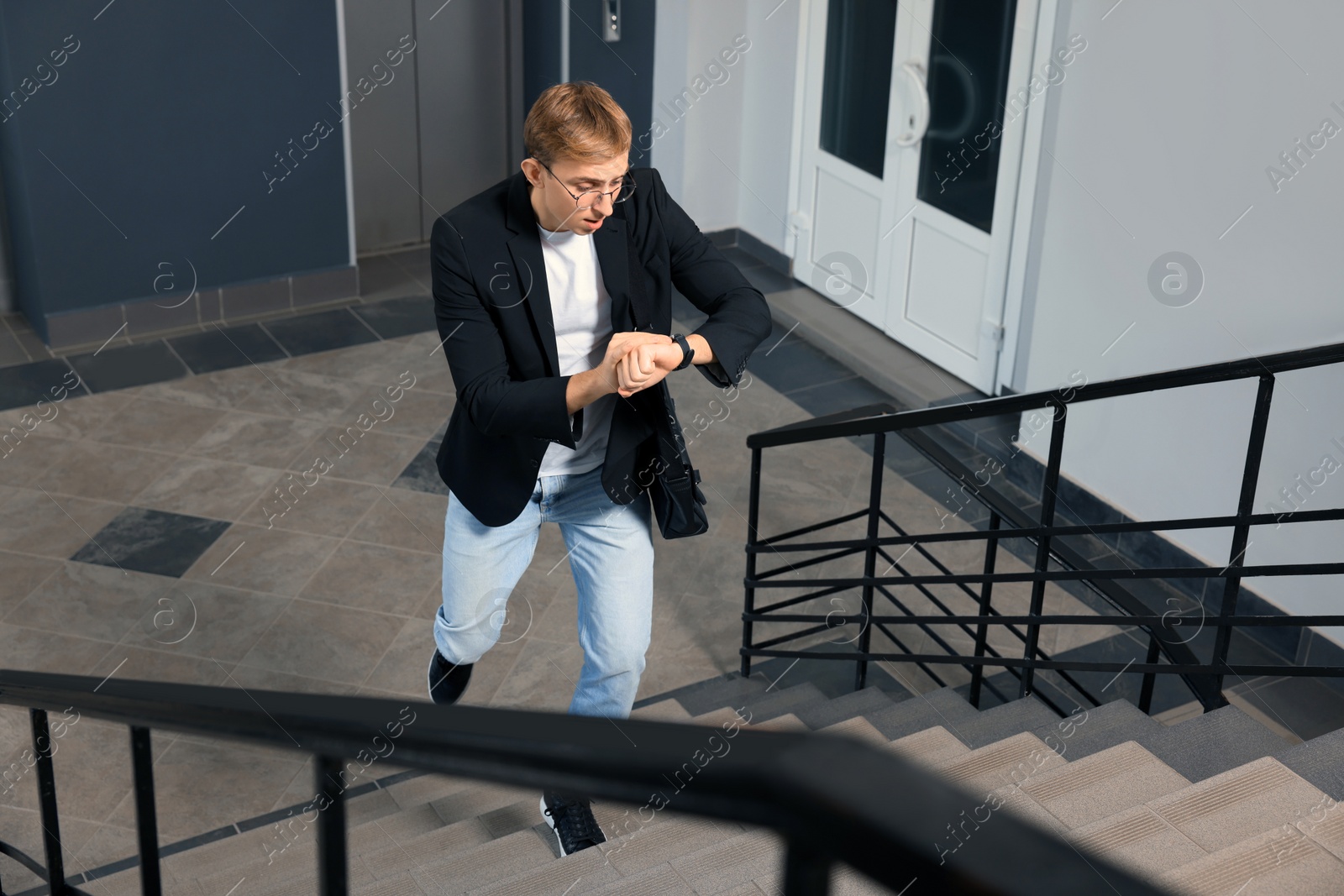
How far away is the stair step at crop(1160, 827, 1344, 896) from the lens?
1.88 m

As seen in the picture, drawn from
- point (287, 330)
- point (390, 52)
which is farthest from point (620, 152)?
point (390, 52)

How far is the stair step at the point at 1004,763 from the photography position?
2.51 m

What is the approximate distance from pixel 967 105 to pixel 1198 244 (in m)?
1.50

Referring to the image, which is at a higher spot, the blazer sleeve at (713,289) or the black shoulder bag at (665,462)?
the blazer sleeve at (713,289)

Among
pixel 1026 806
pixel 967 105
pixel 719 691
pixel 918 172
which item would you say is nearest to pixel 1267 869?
pixel 1026 806

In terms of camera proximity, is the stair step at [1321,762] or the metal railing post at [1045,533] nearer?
the stair step at [1321,762]

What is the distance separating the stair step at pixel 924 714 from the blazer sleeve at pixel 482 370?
1.28m

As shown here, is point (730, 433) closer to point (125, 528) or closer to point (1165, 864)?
point (125, 528)

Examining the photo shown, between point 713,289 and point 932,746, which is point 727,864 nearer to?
point 932,746

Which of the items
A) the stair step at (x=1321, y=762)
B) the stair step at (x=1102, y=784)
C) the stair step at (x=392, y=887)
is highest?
the stair step at (x=1321, y=762)

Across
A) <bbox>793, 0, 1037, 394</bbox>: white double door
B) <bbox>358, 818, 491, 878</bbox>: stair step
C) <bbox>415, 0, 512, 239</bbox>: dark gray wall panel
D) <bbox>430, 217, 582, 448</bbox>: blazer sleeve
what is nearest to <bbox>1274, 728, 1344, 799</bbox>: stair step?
<bbox>430, 217, 582, 448</bbox>: blazer sleeve

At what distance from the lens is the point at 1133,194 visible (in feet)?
14.3

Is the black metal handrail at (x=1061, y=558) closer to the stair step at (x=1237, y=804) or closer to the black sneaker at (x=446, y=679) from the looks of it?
the stair step at (x=1237, y=804)

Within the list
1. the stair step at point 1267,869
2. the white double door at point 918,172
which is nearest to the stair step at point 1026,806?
the stair step at point 1267,869
